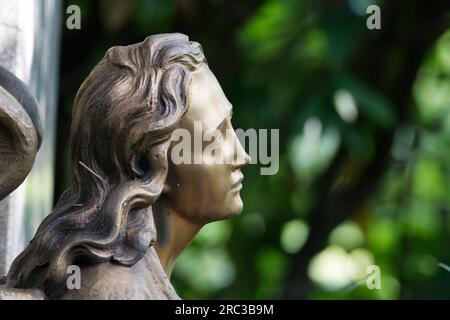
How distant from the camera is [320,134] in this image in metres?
6.22

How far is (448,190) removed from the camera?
7.31 meters

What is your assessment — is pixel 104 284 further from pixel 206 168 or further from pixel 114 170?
pixel 206 168

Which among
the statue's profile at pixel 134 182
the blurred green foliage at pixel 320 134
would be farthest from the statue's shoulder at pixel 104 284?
the blurred green foliage at pixel 320 134

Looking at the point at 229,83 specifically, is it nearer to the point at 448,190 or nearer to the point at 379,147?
the point at 379,147

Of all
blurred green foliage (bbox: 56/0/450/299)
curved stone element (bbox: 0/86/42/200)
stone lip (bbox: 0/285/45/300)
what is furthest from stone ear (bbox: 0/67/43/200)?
blurred green foliage (bbox: 56/0/450/299)

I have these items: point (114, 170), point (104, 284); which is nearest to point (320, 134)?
point (114, 170)

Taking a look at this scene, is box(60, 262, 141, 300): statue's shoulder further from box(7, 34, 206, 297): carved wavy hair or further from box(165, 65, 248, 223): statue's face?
box(165, 65, 248, 223): statue's face

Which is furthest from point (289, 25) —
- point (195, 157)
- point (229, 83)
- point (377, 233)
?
point (195, 157)

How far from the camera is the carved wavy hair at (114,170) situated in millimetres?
3279

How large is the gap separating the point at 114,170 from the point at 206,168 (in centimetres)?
21

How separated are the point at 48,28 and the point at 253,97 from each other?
2.02 metres

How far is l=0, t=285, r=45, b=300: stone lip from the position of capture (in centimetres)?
323

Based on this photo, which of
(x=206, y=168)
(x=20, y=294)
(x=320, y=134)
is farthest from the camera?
(x=320, y=134)
